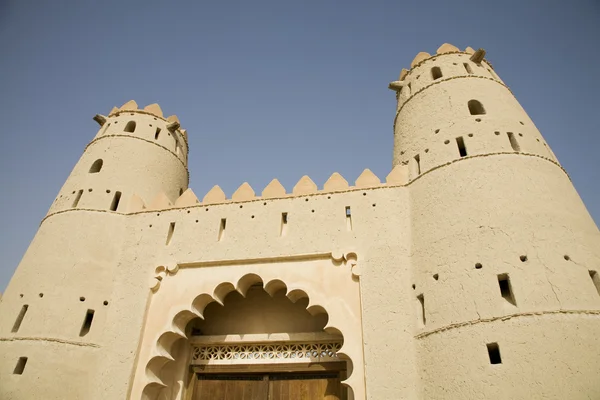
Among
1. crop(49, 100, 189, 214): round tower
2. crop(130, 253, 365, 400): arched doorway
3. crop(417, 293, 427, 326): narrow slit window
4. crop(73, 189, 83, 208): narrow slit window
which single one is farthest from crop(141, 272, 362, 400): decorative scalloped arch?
crop(73, 189, 83, 208): narrow slit window

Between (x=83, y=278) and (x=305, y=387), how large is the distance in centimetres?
545


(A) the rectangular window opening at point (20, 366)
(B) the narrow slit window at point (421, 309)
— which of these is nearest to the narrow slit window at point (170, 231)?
Result: (A) the rectangular window opening at point (20, 366)

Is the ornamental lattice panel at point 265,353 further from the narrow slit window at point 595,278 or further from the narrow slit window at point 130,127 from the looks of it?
the narrow slit window at point 130,127

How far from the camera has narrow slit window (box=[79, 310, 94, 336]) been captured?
8.83m

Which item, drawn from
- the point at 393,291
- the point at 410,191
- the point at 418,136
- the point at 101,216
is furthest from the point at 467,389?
the point at 101,216

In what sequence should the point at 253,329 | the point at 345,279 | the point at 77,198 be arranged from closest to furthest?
the point at 345,279, the point at 253,329, the point at 77,198

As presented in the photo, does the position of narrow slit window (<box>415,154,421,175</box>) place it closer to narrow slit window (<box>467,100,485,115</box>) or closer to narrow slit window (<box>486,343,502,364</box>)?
narrow slit window (<box>467,100,485,115</box>)

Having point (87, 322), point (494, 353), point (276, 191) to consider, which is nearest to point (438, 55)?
point (276, 191)

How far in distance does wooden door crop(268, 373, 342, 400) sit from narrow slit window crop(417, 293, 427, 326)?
98.4 inches

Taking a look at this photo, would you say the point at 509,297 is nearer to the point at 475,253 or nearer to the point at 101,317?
the point at 475,253

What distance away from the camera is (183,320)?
904 centimetres

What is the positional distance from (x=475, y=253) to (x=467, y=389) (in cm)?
223

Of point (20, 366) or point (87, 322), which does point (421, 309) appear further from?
point (20, 366)

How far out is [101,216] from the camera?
1027cm
